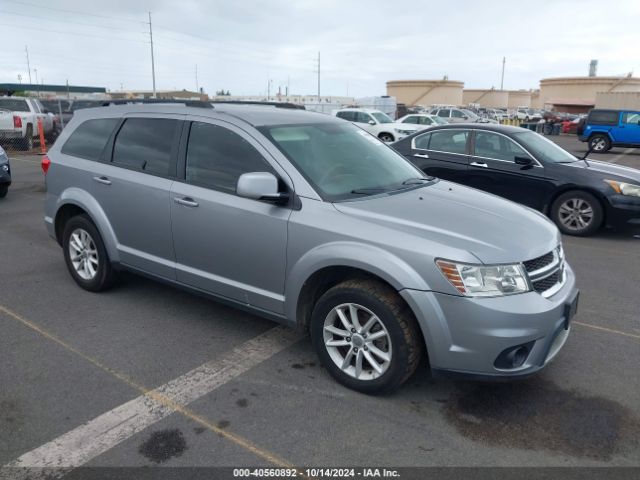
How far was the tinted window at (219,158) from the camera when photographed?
13.0 feet

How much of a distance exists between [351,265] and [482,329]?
2.80ft

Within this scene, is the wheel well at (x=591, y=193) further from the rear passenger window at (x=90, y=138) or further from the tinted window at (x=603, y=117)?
→ the tinted window at (x=603, y=117)

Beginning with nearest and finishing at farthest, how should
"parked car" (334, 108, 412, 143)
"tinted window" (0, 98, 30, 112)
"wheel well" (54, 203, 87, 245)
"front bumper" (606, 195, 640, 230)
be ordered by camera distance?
"wheel well" (54, 203, 87, 245) → "front bumper" (606, 195, 640, 230) → "tinted window" (0, 98, 30, 112) → "parked car" (334, 108, 412, 143)

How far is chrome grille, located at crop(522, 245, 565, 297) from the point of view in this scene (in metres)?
3.27

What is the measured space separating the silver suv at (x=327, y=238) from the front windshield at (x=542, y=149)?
14.2 feet

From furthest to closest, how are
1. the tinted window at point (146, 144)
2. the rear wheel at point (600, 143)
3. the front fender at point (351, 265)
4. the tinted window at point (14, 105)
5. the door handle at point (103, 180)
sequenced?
1. the rear wheel at point (600, 143)
2. the tinted window at point (14, 105)
3. the door handle at point (103, 180)
4. the tinted window at point (146, 144)
5. the front fender at point (351, 265)

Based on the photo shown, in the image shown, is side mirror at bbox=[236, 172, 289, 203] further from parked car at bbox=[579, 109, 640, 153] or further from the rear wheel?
the rear wheel

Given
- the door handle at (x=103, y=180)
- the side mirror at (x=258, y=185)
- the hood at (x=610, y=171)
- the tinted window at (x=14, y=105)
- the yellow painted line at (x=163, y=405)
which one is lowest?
the yellow painted line at (x=163, y=405)

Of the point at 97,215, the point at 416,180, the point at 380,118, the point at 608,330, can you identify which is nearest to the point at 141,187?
the point at 97,215

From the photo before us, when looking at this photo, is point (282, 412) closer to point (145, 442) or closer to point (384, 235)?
point (145, 442)

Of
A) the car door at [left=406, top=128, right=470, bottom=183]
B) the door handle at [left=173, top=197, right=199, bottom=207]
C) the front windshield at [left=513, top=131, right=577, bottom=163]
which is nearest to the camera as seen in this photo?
the door handle at [left=173, top=197, right=199, bottom=207]

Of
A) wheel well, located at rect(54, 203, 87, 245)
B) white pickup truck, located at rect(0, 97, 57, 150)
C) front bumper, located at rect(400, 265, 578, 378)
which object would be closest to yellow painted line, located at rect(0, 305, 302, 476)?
front bumper, located at rect(400, 265, 578, 378)

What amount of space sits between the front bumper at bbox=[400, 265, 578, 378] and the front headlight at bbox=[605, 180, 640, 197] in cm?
536

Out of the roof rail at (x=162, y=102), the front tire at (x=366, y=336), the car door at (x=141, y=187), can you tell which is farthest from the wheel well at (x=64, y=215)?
the front tire at (x=366, y=336)
